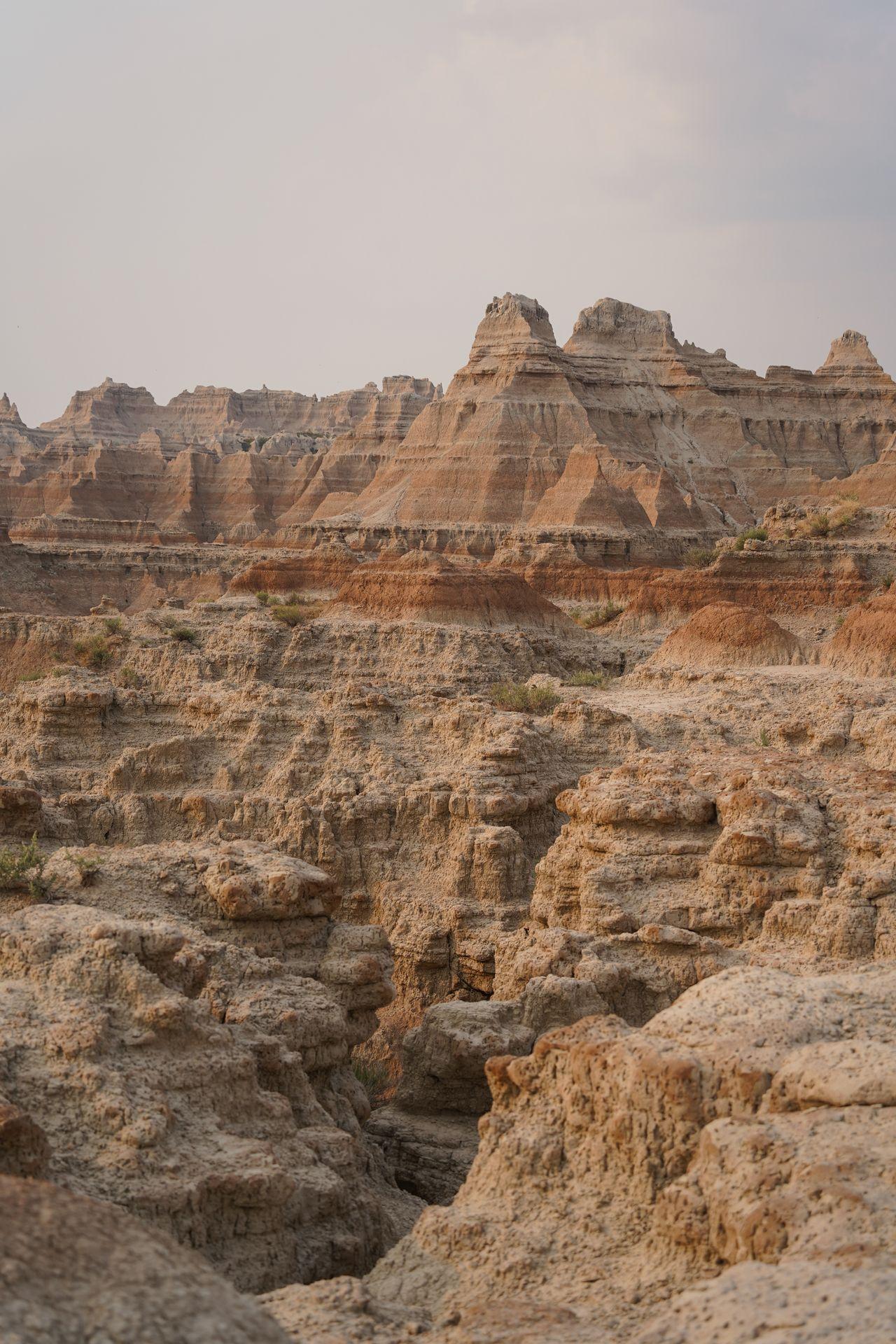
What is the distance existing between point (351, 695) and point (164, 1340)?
62.9 feet

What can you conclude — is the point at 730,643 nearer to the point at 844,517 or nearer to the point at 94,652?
the point at 844,517

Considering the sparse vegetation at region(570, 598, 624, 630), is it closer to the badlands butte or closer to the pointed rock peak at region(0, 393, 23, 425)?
the badlands butte

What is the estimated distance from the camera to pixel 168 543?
94.8 meters

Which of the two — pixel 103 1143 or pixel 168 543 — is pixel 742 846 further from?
pixel 168 543

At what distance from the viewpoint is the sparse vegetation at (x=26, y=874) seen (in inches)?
526

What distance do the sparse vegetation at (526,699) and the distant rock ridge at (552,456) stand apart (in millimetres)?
36792

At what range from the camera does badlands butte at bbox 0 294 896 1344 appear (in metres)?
7.88

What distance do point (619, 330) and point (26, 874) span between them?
90.3 meters

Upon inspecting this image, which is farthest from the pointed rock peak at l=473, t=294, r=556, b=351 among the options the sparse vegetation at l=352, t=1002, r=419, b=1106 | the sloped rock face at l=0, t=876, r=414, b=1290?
the sloped rock face at l=0, t=876, r=414, b=1290

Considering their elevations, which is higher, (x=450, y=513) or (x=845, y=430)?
(x=845, y=430)

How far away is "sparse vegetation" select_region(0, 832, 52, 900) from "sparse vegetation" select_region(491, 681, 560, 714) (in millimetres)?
13719

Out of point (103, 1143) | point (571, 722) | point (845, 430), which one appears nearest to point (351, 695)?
point (571, 722)

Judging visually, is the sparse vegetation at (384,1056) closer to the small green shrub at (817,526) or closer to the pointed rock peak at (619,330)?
the small green shrub at (817,526)

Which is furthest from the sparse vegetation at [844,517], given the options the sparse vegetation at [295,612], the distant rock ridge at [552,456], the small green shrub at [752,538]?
the distant rock ridge at [552,456]
